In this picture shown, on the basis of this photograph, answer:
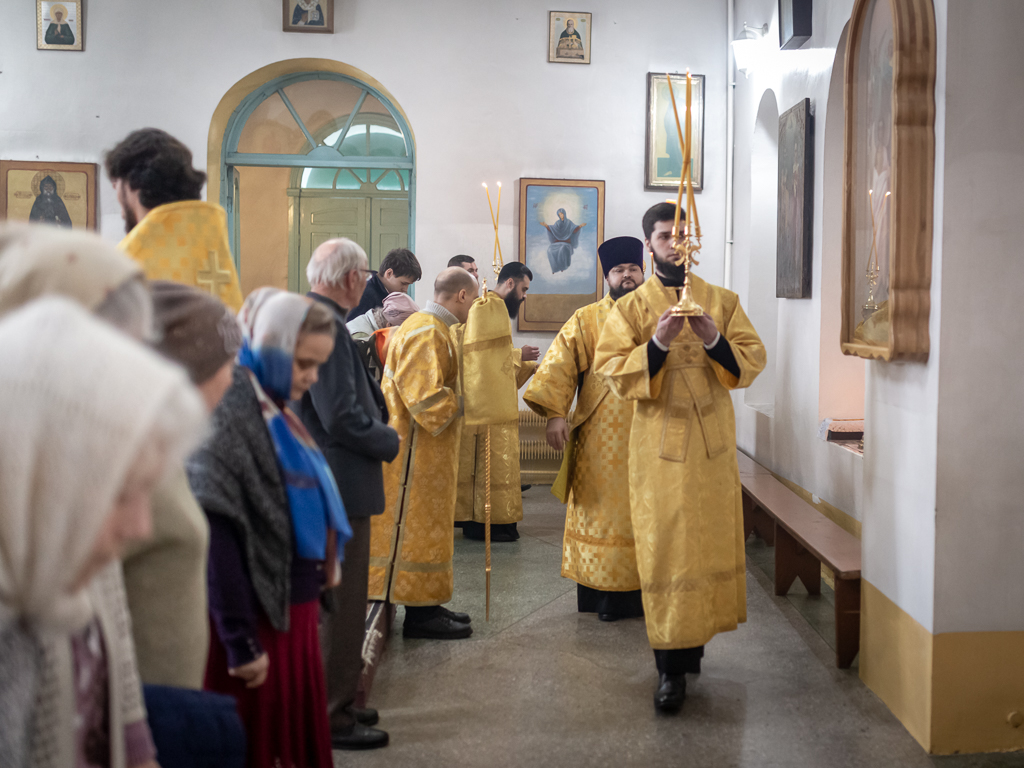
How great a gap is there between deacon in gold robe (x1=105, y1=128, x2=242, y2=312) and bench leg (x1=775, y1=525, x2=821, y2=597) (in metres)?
3.14

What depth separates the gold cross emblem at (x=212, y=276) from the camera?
1921mm

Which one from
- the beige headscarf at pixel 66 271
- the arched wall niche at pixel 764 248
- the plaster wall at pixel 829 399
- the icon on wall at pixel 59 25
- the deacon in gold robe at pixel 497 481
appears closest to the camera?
the beige headscarf at pixel 66 271

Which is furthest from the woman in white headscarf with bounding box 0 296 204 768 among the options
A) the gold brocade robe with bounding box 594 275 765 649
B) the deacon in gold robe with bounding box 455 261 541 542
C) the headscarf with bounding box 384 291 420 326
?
the deacon in gold robe with bounding box 455 261 541 542

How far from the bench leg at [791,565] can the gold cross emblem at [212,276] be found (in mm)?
3125

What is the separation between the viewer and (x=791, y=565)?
4164 mm

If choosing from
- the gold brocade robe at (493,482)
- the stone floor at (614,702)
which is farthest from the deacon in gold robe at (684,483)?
the gold brocade robe at (493,482)

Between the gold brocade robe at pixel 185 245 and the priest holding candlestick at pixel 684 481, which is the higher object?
the gold brocade robe at pixel 185 245

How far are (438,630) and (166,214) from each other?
7.66 feet

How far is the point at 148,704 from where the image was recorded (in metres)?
1.06

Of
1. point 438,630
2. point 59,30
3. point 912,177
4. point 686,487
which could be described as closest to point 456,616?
point 438,630

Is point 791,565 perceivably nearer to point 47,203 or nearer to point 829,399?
point 829,399

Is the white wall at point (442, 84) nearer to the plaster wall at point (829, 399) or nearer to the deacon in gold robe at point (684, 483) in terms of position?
the plaster wall at point (829, 399)

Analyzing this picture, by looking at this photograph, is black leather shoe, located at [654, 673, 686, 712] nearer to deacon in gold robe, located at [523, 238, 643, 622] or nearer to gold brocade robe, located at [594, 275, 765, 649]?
gold brocade robe, located at [594, 275, 765, 649]

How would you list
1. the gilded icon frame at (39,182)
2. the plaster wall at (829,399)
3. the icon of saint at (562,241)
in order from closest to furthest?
the plaster wall at (829,399)
the gilded icon frame at (39,182)
the icon of saint at (562,241)
